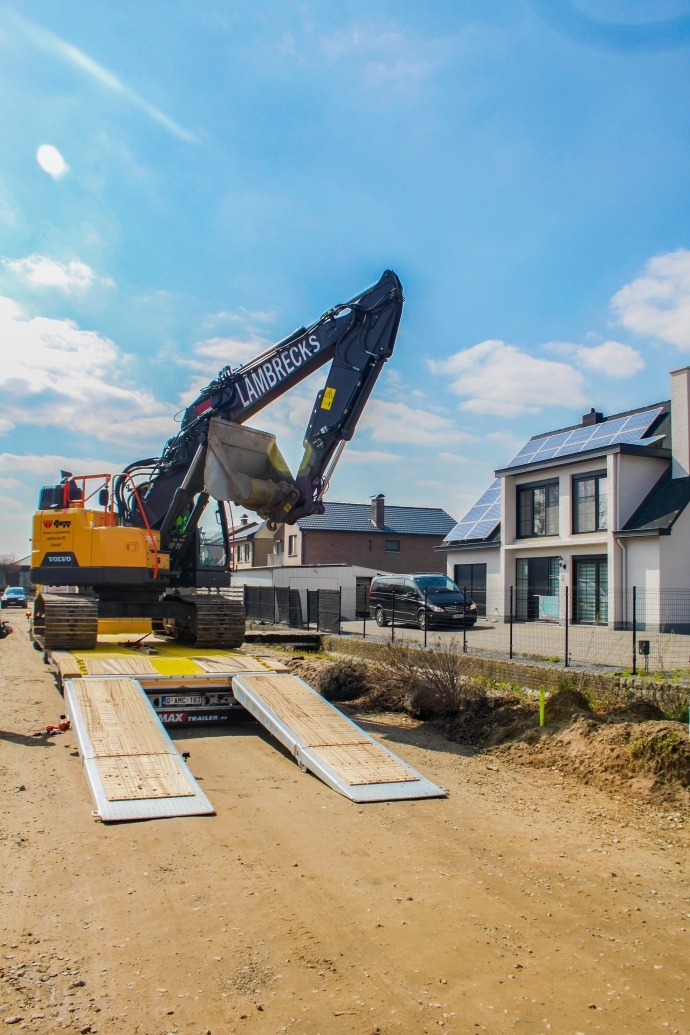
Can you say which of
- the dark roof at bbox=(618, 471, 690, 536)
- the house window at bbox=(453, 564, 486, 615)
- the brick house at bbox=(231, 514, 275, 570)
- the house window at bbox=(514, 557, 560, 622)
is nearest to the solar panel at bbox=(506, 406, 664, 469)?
the dark roof at bbox=(618, 471, 690, 536)

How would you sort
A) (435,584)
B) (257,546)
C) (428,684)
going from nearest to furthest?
(428,684)
(435,584)
(257,546)

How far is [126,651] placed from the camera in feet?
42.3

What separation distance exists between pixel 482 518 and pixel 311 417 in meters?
21.7

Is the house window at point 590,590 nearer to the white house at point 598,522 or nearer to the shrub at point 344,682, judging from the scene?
the white house at point 598,522

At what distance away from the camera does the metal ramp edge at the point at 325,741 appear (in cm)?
730

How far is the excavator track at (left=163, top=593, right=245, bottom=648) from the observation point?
14164mm

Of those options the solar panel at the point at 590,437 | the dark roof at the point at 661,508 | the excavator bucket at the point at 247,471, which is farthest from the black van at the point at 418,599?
the excavator bucket at the point at 247,471

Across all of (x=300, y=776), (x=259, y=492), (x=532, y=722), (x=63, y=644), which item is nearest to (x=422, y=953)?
(x=300, y=776)

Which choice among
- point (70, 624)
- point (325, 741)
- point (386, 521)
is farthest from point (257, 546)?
point (325, 741)

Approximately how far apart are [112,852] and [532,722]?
5749 millimetres

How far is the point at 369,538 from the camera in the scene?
52688mm

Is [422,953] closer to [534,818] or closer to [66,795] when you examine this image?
[534,818]

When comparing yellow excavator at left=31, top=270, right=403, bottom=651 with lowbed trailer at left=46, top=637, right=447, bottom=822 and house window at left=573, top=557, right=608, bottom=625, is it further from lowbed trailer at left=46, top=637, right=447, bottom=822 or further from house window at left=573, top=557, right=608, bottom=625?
house window at left=573, top=557, right=608, bottom=625

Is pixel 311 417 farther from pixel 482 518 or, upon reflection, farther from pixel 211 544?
pixel 482 518
